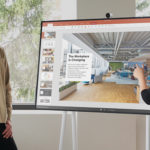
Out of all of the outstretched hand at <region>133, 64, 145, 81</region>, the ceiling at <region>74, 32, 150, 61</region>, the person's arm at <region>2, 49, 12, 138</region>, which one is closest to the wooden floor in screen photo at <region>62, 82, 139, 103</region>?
the outstretched hand at <region>133, 64, 145, 81</region>

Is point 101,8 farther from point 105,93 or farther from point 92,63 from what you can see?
point 105,93

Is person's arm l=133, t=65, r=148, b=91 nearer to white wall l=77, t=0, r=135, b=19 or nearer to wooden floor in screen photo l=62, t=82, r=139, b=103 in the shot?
wooden floor in screen photo l=62, t=82, r=139, b=103

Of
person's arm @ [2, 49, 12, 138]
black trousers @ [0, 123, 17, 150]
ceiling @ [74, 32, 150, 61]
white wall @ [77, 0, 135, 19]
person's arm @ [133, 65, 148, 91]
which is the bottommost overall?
black trousers @ [0, 123, 17, 150]

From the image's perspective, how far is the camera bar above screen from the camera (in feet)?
6.40

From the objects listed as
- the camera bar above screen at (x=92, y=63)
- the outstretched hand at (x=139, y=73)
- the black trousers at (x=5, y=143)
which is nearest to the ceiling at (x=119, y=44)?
the camera bar above screen at (x=92, y=63)

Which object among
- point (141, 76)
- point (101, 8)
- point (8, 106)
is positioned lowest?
point (8, 106)

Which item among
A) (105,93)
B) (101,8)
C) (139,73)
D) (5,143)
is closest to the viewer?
(5,143)

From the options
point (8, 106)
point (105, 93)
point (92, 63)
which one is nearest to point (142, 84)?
point (105, 93)

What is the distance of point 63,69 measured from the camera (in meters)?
2.04

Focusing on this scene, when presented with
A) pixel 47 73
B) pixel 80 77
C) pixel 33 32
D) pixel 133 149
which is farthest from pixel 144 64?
pixel 33 32

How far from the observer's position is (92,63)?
6.56 feet

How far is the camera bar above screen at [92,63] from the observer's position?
1.95 meters

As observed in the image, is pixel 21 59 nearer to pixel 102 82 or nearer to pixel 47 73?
pixel 47 73

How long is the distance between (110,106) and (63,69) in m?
0.52
